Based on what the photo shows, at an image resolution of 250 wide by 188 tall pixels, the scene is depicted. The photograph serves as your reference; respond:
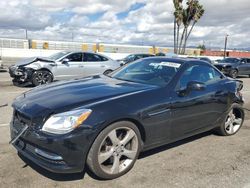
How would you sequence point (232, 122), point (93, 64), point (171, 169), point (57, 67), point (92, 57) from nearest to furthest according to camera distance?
point (171, 169) < point (232, 122) < point (57, 67) < point (93, 64) < point (92, 57)

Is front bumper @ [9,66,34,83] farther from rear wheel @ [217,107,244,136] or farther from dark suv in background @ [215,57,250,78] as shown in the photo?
dark suv in background @ [215,57,250,78]

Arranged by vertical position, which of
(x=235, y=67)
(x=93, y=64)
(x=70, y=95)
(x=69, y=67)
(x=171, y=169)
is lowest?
(x=171, y=169)

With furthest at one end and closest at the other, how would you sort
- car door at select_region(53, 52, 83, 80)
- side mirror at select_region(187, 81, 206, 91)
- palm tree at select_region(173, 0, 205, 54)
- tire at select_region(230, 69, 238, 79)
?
palm tree at select_region(173, 0, 205, 54) → tire at select_region(230, 69, 238, 79) → car door at select_region(53, 52, 83, 80) → side mirror at select_region(187, 81, 206, 91)

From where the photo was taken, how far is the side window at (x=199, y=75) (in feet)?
15.3

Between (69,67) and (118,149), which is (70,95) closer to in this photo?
(118,149)

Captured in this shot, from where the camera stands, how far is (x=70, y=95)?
3902mm

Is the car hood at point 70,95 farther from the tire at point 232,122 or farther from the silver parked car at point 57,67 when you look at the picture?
the silver parked car at point 57,67

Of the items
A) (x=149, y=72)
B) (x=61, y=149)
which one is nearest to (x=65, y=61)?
(x=149, y=72)

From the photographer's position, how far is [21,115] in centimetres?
371

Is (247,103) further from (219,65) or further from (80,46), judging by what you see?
(80,46)

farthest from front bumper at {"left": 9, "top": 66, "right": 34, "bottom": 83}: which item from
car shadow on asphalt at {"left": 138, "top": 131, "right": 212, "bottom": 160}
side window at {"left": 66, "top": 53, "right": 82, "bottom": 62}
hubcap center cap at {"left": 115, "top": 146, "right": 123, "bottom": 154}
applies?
hubcap center cap at {"left": 115, "top": 146, "right": 123, "bottom": 154}

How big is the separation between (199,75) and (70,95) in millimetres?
2325

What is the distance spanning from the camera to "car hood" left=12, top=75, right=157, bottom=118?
3557mm

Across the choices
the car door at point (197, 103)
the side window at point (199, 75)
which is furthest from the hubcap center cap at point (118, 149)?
the side window at point (199, 75)
